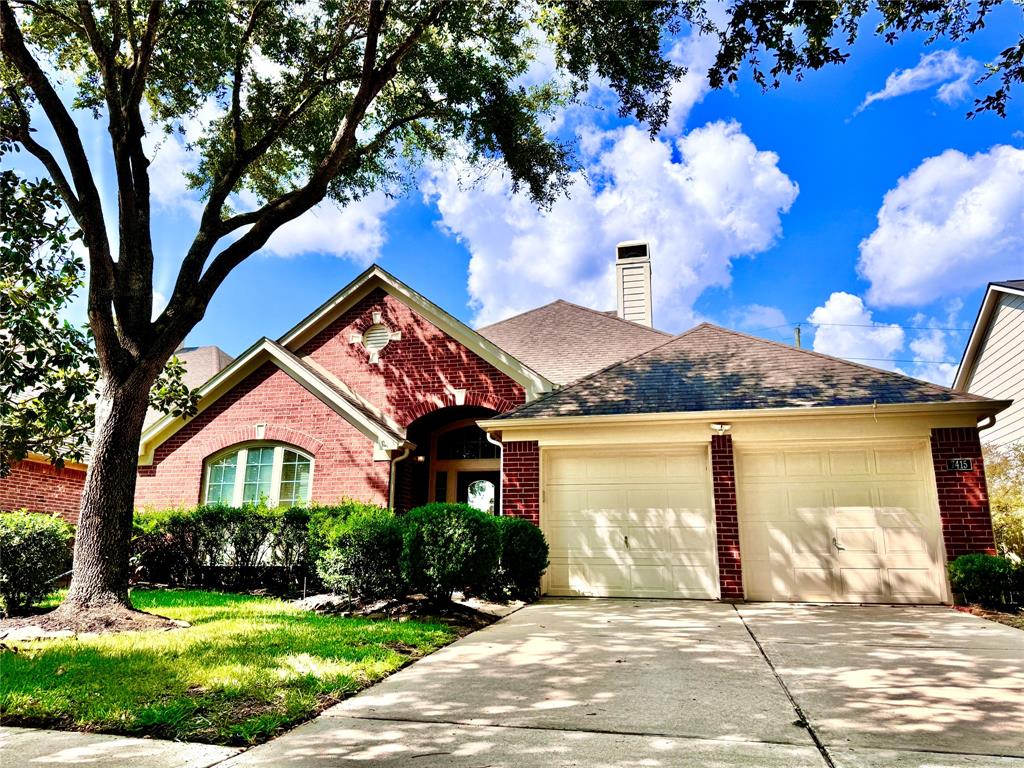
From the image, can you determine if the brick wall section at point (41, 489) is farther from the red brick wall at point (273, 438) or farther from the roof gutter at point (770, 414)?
the roof gutter at point (770, 414)

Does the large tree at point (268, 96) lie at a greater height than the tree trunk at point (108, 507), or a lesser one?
greater

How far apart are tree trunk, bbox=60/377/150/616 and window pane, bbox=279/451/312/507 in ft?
17.4

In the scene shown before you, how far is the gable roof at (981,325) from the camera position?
15400mm

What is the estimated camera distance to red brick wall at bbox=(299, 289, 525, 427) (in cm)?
1327

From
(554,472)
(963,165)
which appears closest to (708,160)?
(554,472)

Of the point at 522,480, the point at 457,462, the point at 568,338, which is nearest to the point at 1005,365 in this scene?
the point at 568,338

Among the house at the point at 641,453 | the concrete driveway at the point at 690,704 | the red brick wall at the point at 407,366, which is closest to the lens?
the concrete driveway at the point at 690,704

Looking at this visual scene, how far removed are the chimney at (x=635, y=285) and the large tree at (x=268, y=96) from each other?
7.09 meters

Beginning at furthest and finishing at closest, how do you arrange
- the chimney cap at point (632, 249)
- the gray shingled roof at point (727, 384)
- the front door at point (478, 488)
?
the chimney cap at point (632, 249) → the front door at point (478, 488) → the gray shingled roof at point (727, 384)

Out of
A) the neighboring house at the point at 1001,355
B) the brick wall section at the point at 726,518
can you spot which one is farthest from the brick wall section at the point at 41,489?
the neighboring house at the point at 1001,355

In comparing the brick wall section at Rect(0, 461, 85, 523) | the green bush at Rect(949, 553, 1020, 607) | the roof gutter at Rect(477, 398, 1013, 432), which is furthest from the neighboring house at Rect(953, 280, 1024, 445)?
the brick wall section at Rect(0, 461, 85, 523)

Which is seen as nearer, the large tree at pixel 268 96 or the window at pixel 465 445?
the large tree at pixel 268 96

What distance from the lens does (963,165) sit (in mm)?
18141

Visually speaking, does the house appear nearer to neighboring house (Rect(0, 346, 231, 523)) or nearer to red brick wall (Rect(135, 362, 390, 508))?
red brick wall (Rect(135, 362, 390, 508))
